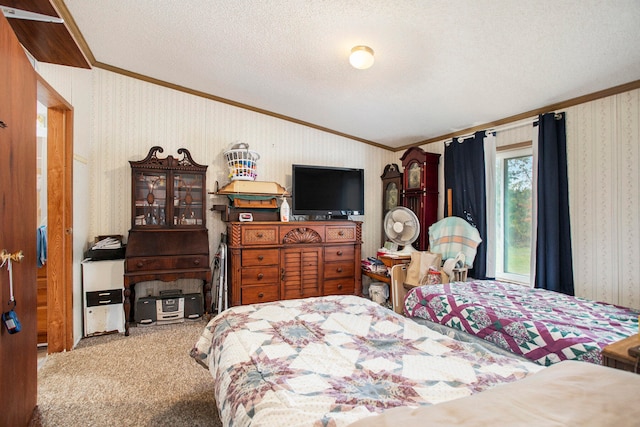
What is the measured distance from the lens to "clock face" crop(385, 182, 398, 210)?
4.34 metres

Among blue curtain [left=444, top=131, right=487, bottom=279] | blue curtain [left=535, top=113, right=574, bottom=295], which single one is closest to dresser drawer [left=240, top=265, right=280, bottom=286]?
blue curtain [left=444, top=131, right=487, bottom=279]

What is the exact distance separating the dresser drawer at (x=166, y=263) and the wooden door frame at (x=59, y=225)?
1.65ft

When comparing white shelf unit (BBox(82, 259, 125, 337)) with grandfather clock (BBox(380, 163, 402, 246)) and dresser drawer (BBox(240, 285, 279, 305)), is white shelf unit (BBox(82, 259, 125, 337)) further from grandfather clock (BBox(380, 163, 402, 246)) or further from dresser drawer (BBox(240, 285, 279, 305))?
grandfather clock (BBox(380, 163, 402, 246))

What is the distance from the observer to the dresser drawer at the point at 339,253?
3866 millimetres

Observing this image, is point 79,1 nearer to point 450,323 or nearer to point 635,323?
point 450,323

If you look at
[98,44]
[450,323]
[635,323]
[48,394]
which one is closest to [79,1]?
[98,44]

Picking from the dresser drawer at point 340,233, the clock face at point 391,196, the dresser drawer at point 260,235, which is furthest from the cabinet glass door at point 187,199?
the clock face at point 391,196

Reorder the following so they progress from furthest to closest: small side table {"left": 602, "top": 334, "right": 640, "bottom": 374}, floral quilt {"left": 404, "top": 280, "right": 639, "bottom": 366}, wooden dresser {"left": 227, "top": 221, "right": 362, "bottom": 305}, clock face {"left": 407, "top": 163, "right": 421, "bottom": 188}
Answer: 1. clock face {"left": 407, "top": 163, "right": 421, "bottom": 188}
2. wooden dresser {"left": 227, "top": 221, "right": 362, "bottom": 305}
3. floral quilt {"left": 404, "top": 280, "right": 639, "bottom": 366}
4. small side table {"left": 602, "top": 334, "right": 640, "bottom": 374}

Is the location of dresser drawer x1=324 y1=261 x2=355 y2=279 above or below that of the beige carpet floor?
above

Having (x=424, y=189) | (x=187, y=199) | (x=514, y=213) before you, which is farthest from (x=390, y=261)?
(x=187, y=199)

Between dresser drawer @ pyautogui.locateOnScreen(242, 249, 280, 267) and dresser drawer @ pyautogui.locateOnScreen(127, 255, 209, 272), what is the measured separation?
41cm

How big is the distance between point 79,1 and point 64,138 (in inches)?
41.6

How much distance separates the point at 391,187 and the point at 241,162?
2.08m

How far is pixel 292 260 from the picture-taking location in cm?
368
